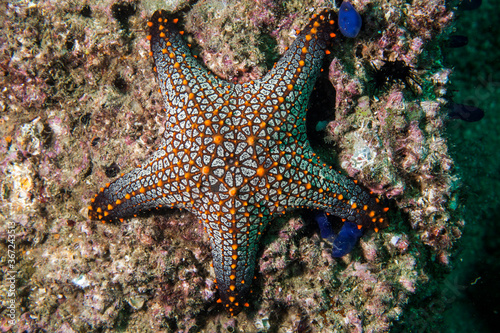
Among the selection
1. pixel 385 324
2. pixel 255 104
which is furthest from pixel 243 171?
pixel 385 324

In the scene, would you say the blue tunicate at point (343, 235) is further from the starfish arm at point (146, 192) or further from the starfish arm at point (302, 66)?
the starfish arm at point (146, 192)

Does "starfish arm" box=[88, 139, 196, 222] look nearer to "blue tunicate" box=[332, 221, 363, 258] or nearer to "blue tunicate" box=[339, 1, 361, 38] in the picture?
"blue tunicate" box=[332, 221, 363, 258]

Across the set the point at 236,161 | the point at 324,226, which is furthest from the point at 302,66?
the point at 324,226

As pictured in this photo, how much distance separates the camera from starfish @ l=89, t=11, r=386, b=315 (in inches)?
186

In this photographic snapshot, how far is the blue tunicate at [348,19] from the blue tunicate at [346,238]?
391 centimetres

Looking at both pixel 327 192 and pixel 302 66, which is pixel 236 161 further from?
→ pixel 302 66

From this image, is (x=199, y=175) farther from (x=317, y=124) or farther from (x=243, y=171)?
(x=317, y=124)

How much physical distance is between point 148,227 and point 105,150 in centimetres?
213

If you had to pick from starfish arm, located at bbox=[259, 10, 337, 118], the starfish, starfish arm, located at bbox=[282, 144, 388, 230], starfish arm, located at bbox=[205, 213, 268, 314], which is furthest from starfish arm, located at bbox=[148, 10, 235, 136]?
starfish arm, located at bbox=[205, 213, 268, 314]

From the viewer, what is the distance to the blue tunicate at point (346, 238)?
5559mm

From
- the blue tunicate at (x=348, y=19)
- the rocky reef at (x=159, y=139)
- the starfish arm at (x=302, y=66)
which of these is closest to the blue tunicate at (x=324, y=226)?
the rocky reef at (x=159, y=139)

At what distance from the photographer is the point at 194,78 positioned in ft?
17.0

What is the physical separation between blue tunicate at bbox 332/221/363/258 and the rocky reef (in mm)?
276

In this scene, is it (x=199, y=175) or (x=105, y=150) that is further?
(x=105, y=150)
